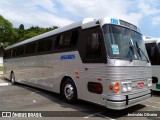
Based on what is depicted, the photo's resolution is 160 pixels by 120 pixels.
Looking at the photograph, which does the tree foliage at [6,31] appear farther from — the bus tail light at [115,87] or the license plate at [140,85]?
the bus tail light at [115,87]

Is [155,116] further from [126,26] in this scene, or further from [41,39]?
[41,39]

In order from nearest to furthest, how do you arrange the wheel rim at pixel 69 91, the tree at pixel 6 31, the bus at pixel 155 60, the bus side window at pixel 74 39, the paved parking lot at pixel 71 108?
the paved parking lot at pixel 71 108, the bus side window at pixel 74 39, the wheel rim at pixel 69 91, the bus at pixel 155 60, the tree at pixel 6 31

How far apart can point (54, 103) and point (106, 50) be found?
3.45 meters

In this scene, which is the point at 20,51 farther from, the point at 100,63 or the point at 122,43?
the point at 122,43

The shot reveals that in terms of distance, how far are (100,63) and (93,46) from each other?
65 centimetres

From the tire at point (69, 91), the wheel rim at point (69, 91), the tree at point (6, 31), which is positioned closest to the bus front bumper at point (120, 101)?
the tire at point (69, 91)

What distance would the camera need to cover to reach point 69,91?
25.8 feet

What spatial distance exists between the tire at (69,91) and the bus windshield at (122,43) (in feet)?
7.80

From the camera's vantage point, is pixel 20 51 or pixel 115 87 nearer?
pixel 115 87

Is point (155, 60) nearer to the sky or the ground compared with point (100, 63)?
nearer to the sky

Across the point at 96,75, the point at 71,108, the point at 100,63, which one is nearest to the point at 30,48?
the point at 71,108

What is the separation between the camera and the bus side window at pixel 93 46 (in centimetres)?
628

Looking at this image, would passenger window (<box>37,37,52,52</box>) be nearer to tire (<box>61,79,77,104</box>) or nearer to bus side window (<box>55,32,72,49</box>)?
bus side window (<box>55,32,72,49</box>)

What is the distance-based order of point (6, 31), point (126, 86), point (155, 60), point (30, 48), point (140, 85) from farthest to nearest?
1. point (6, 31)
2. point (30, 48)
3. point (155, 60)
4. point (140, 85)
5. point (126, 86)
